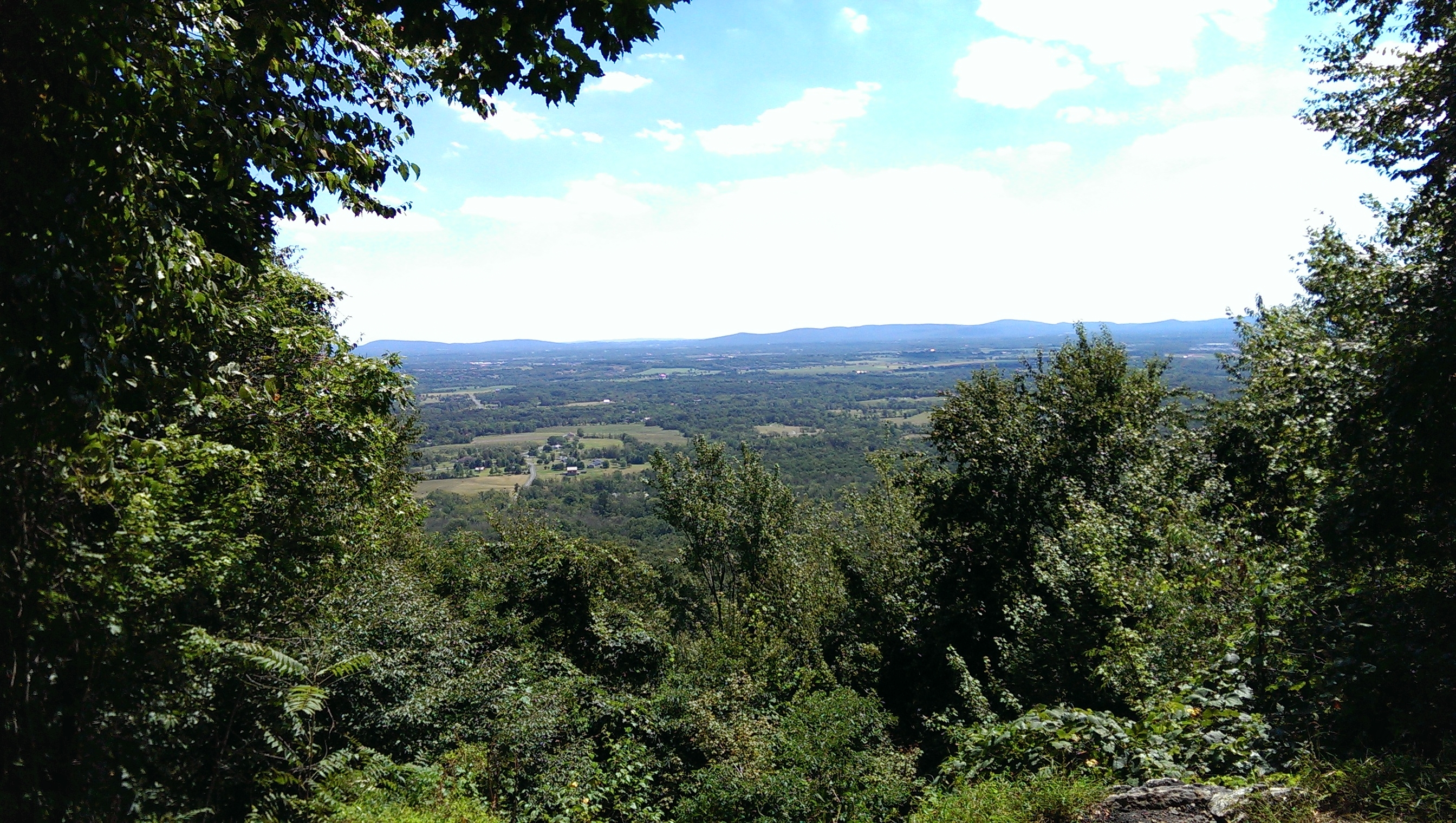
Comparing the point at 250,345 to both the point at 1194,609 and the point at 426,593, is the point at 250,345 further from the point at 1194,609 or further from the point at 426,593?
the point at 1194,609

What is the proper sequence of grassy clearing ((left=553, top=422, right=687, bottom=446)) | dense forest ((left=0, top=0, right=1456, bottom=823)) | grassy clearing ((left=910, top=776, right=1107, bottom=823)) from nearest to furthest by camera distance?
dense forest ((left=0, top=0, right=1456, bottom=823)), grassy clearing ((left=910, top=776, right=1107, bottom=823)), grassy clearing ((left=553, top=422, right=687, bottom=446))

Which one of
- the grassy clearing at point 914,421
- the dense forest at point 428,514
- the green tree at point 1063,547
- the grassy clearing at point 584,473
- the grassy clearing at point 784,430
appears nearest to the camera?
the dense forest at point 428,514

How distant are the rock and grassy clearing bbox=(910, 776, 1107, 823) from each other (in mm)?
130

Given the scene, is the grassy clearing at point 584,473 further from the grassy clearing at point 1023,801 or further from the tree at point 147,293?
the grassy clearing at point 1023,801

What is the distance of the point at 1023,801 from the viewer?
553 centimetres

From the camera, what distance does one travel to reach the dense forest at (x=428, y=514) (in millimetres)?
3535

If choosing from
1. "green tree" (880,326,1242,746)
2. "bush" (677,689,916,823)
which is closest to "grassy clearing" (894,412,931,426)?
"green tree" (880,326,1242,746)

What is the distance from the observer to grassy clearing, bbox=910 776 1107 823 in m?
5.26

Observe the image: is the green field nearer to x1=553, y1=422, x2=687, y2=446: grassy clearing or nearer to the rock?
x1=553, y1=422, x2=687, y2=446: grassy clearing

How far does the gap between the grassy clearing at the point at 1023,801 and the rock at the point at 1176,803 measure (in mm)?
130

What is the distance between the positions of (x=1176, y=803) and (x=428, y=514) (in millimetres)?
10901

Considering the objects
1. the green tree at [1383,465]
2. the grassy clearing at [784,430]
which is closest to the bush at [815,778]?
the green tree at [1383,465]

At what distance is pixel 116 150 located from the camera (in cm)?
328

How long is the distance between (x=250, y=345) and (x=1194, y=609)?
480 inches
